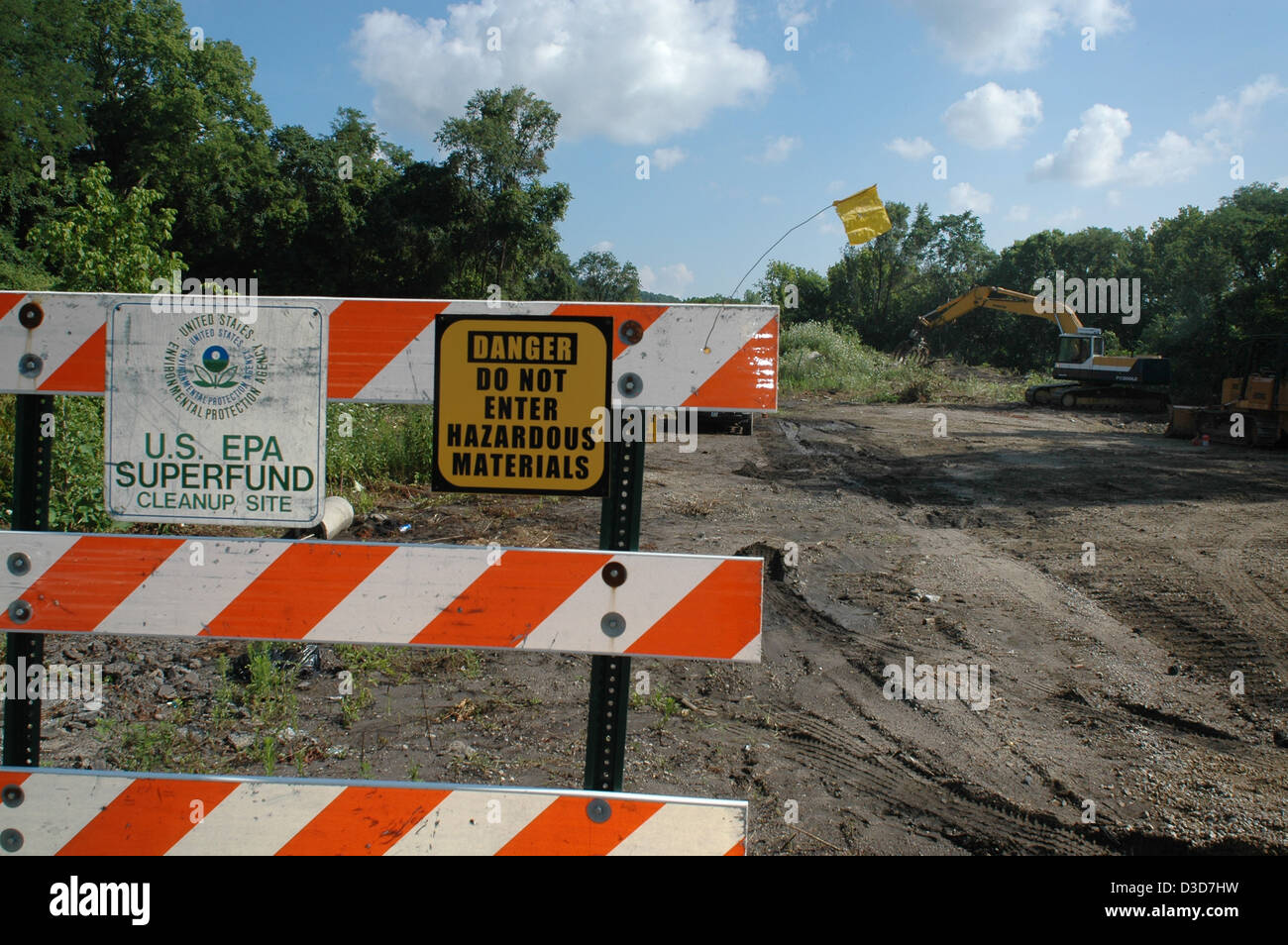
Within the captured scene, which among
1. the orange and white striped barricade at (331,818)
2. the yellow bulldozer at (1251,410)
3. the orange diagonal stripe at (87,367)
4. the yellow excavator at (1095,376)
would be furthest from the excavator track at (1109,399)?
the orange diagonal stripe at (87,367)

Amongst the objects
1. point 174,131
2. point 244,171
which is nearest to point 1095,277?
point 244,171

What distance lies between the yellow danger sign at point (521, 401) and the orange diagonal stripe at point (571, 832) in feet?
2.46

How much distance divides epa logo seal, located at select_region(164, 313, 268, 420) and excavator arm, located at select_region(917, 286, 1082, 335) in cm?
3094

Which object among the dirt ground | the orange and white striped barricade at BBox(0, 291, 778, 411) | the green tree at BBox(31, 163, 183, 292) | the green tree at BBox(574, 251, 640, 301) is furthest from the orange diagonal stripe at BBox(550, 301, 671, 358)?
the green tree at BBox(574, 251, 640, 301)

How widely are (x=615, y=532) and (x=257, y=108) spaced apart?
200ft

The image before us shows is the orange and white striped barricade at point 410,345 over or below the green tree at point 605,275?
below

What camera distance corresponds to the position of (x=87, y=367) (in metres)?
2.29

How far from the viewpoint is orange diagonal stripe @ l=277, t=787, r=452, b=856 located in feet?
7.15

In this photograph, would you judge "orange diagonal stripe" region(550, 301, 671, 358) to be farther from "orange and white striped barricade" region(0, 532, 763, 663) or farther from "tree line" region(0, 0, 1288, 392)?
"tree line" region(0, 0, 1288, 392)

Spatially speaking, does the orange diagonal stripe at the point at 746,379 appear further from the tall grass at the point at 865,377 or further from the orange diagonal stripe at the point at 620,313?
the tall grass at the point at 865,377

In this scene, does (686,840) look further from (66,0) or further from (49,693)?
(66,0)

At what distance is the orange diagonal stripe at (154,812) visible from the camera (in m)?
2.21

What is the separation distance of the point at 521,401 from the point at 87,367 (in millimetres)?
1104

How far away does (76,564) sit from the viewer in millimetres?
2234
